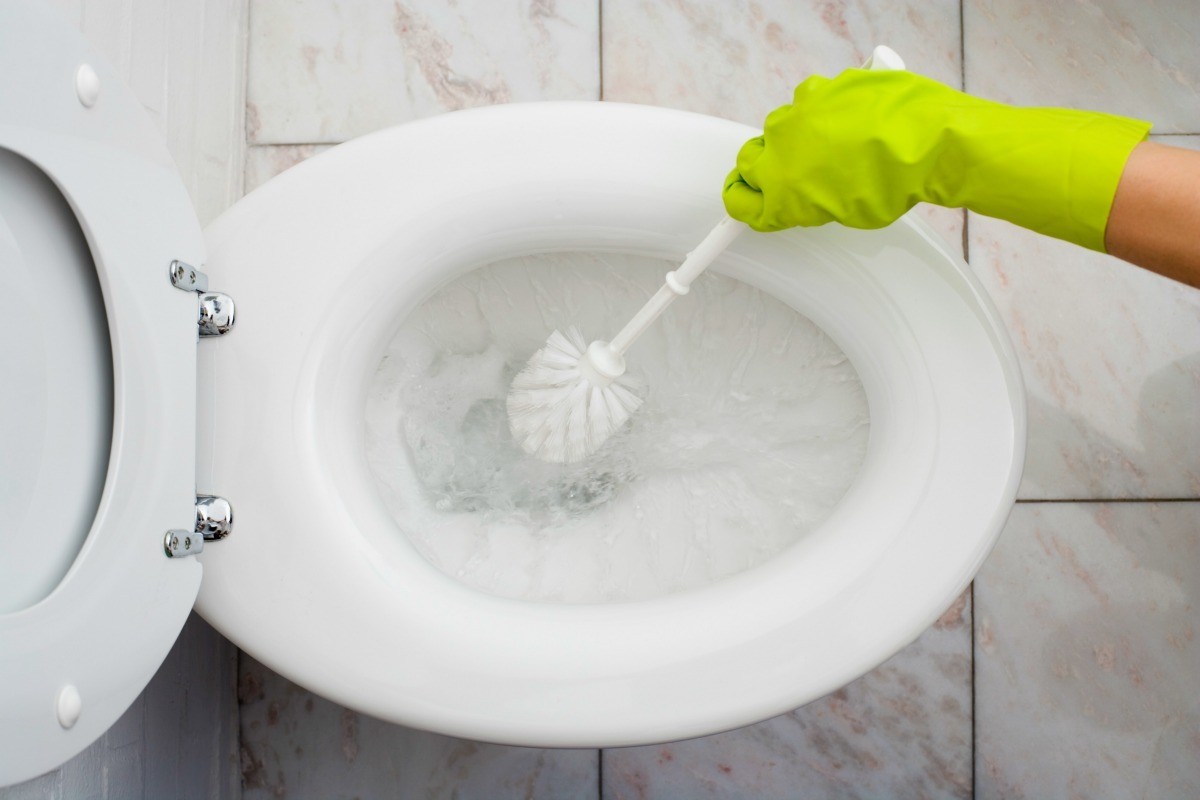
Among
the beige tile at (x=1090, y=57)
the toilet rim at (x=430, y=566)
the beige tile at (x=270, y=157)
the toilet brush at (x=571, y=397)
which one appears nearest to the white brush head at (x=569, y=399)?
the toilet brush at (x=571, y=397)

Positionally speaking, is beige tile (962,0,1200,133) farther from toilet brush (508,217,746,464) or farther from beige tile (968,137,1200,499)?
toilet brush (508,217,746,464)

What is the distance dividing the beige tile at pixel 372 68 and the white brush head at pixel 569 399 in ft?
1.25

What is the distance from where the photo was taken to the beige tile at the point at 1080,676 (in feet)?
3.16

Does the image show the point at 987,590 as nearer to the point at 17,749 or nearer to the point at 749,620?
the point at 749,620

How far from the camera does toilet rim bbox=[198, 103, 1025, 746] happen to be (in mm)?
576

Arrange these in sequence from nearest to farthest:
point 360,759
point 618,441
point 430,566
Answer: point 430,566
point 618,441
point 360,759

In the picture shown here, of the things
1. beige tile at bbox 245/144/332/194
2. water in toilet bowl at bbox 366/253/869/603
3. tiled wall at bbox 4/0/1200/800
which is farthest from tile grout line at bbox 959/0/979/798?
beige tile at bbox 245/144/332/194

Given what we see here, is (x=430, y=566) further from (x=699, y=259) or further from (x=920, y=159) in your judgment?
(x=920, y=159)

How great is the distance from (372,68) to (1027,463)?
0.79 metres

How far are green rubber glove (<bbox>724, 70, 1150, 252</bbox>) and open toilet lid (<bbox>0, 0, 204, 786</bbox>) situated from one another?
1.12ft

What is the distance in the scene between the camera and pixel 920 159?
21.1 inches

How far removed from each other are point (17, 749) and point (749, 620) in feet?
1.31

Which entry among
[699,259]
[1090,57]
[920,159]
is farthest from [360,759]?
[1090,57]

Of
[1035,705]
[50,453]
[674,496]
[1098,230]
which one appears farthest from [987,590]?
[50,453]
